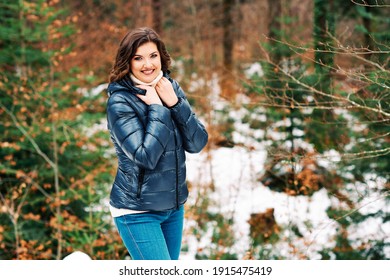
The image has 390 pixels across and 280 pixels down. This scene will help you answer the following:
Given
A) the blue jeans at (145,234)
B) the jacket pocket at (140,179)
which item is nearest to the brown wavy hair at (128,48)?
the jacket pocket at (140,179)

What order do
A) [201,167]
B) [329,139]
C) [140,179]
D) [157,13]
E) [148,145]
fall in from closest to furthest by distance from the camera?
[148,145]
[140,179]
[329,139]
[201,167]
[157,13]

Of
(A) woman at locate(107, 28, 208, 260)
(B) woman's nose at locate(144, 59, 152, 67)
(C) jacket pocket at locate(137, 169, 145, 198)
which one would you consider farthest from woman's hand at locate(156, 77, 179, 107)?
(C) jacket pocket at locate(137, 169, 145, 198)

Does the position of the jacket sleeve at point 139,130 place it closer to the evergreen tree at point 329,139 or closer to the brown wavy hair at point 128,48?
the brown wavy hair at point 128,48

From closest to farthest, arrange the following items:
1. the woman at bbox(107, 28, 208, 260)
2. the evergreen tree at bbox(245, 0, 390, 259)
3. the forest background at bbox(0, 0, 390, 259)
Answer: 1. the woman at bbox(107, 28, 208, 260)
2. the evergreen tree at bbox(245, 0, 390, 259)
3. the forest background at bbox(0, 0, 390, 259)

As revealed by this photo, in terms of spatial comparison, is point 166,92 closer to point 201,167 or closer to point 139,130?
point 139,130

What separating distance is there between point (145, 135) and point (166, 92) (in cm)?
29

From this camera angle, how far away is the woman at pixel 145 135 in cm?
246

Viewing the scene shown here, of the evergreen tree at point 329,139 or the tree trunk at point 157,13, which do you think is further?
the tree trunk at point 157,13

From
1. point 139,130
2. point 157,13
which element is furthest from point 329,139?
point 157,13

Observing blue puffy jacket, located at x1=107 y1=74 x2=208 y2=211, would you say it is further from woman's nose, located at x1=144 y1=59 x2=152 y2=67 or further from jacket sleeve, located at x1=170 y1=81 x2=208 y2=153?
woman's nose, located at x1=144 y1=59 x2=152 y2=67

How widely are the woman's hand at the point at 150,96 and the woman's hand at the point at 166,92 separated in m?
0.03

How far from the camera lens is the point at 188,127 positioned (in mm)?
2531

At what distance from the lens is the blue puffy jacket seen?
2.38 meters

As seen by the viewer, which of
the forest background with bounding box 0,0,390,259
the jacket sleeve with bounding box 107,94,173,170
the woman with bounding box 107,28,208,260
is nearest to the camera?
the jacket sleeve with bounding box 107,94,173,170
